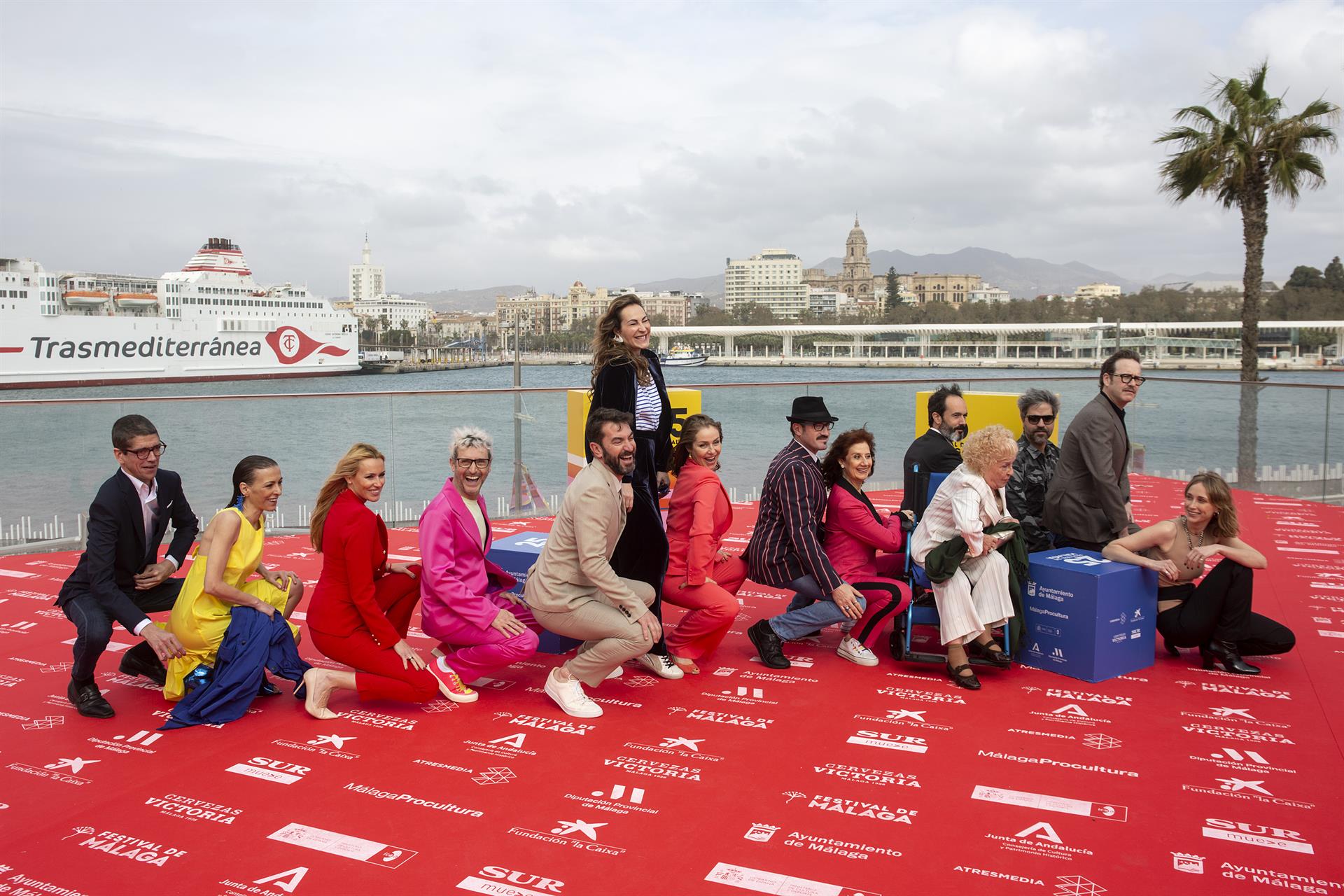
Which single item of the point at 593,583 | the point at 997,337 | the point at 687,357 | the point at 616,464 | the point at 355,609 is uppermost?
the point at 997,337

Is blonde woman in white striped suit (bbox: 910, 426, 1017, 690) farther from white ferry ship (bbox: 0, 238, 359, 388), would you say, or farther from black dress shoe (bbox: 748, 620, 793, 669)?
white ferry ship (bbox: 0, 238, 359, 388)

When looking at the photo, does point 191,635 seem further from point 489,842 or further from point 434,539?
point 489,842

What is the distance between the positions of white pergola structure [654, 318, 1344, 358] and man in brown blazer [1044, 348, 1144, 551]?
25.7 ft

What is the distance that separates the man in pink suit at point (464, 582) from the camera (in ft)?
11.3

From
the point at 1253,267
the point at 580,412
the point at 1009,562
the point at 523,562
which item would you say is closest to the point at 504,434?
the point at 580,412

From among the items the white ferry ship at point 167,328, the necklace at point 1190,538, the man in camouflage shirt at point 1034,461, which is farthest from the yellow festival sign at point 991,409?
the white ferry ship at point 167,328

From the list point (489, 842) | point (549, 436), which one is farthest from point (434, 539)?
point (549, 436)

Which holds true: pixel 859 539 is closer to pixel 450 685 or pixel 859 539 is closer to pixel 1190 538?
pixel 1190 538

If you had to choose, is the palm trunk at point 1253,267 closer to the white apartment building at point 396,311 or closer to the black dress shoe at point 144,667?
the black dress shoe at point 144,667

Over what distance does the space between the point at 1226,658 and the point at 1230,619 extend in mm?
168

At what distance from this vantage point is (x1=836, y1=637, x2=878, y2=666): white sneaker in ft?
12.9

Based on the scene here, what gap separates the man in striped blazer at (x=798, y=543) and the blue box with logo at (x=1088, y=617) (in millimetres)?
780

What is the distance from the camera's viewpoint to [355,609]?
132 inches

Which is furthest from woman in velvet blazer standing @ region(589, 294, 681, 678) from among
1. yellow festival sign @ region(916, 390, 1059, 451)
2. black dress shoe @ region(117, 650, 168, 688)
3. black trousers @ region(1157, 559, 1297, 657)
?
yellow festival sign @ region(916, 390, 1059, 451)
